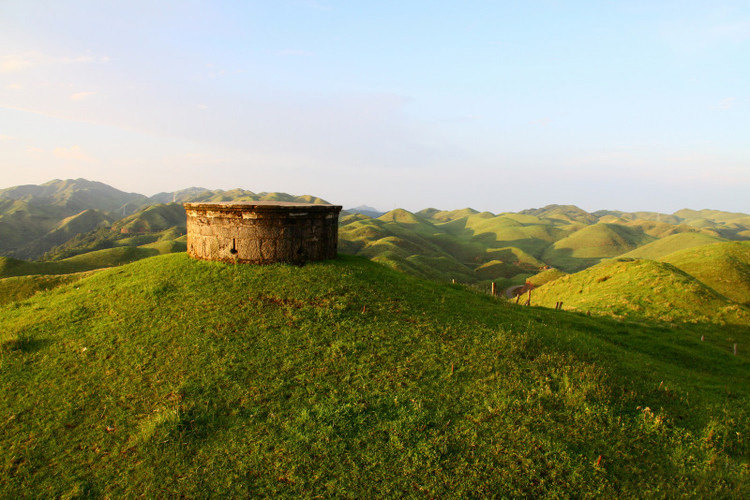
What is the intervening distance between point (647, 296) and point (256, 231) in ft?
71.3

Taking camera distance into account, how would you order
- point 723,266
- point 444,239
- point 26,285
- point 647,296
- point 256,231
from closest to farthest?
point 256,231 → point 647,296 → point 26,285 → point 723,266 → point 444,239

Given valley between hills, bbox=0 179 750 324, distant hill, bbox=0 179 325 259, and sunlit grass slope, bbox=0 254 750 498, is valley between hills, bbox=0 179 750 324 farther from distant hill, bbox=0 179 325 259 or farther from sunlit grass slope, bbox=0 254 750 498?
sunlit grass slope, bbox=0 254 750 498

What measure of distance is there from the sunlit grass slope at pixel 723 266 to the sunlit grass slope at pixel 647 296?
5.76 m

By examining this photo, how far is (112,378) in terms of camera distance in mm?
7297

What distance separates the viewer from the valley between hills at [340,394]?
5289 mm

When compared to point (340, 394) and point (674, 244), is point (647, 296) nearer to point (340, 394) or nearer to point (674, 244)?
point (340, 394)

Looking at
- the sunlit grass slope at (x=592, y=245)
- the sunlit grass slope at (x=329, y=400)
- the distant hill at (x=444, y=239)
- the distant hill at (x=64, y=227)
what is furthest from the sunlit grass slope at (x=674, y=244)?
the distant hill at (x=64, y=227)

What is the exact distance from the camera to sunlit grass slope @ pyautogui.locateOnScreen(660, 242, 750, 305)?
25.7 metres

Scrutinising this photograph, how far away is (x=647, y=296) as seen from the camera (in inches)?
810

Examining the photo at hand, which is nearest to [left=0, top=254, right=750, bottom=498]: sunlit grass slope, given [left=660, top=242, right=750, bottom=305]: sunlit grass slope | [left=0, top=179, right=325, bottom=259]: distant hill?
[left=660, top=242, right=750, bottom=305]: sunlit grass slope

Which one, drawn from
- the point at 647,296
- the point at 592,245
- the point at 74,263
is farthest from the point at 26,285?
the point at 592,245

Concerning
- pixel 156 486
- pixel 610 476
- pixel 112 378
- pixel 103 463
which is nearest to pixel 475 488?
pixel 610 476

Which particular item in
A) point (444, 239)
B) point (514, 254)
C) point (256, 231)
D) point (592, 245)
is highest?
point (256, 231)

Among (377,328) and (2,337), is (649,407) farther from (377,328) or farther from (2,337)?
(2,337)
